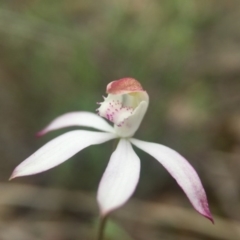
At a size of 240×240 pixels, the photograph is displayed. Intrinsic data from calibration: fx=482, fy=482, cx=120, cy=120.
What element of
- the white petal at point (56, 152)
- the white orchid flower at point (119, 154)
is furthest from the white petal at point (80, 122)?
the white petal at point (56, 152)

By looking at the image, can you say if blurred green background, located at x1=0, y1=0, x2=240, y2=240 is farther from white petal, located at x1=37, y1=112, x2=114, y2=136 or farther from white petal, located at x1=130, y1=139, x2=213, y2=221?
white petal, located at x1=130, y1=139, x2=213, y2=221

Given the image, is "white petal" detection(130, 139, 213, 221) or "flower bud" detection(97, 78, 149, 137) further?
"flower bud" detection(97, 78, 149, 137)

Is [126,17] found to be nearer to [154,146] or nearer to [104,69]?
[104,69]

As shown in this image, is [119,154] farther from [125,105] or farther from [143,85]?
[143,85]

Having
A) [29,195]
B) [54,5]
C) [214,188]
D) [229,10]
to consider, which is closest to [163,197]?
[214,188]

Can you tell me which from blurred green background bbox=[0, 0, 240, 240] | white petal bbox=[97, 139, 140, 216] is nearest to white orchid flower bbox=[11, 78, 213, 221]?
white petal bbox=[97, 139, 140, 216]
